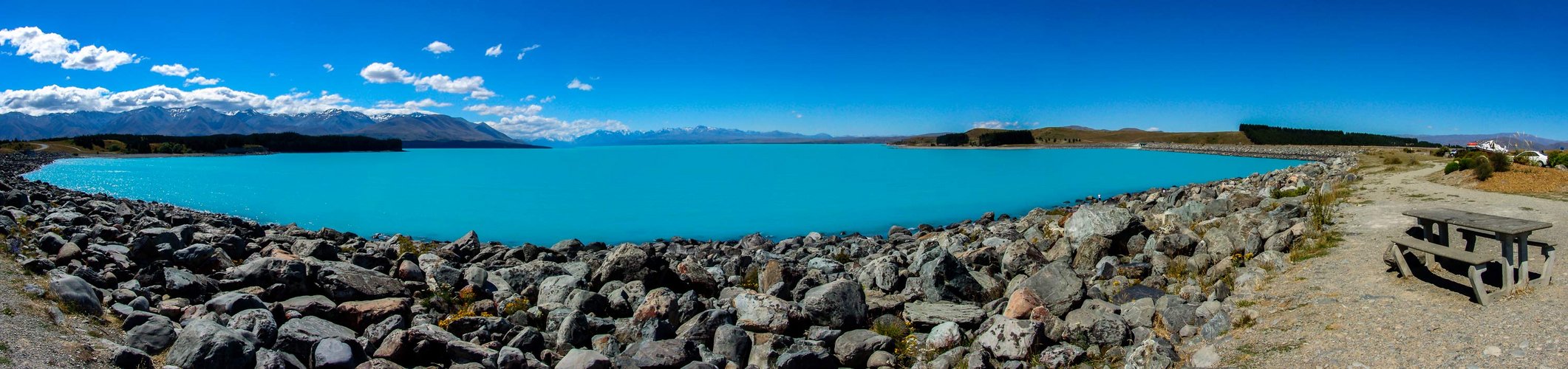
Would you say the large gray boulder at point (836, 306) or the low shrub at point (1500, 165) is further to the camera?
the low shrub at point (1500, 165)

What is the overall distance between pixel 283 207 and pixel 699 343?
1452 inches

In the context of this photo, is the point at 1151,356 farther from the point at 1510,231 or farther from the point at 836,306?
the point at 1510,231

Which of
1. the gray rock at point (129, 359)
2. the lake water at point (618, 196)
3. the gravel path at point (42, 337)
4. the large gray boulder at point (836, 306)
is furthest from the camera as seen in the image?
the lake water at point (618, 196)

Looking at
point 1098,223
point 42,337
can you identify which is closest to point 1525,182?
point 1098,223

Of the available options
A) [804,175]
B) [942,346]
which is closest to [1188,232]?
[942,346]

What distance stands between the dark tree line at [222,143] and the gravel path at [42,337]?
15885 cm

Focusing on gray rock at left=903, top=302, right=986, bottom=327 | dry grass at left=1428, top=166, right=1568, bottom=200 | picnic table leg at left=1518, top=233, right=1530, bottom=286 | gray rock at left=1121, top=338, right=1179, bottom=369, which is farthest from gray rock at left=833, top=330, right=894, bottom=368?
dry grass at left=1428, top=166, right=1568, bottom=200

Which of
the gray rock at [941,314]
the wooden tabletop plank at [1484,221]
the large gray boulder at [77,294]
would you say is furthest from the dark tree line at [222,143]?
the wooden tabletop plank at [1484,221]

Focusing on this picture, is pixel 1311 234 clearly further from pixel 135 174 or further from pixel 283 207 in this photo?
pixel 135 174

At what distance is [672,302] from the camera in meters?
8.84

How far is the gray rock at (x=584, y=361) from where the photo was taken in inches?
274

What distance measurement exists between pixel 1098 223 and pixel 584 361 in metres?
9.55

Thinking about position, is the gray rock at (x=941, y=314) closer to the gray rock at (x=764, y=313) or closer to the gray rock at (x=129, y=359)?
the gray rock at (x=764, y=313)

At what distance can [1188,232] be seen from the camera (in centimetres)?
1199
